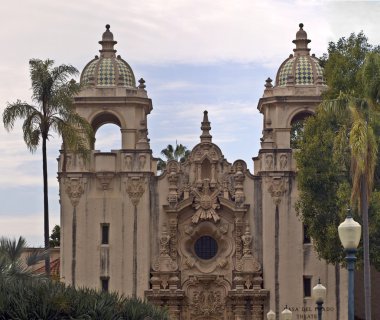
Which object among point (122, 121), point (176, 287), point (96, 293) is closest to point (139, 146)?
point (122, 121)

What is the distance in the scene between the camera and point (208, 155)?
2665 inches

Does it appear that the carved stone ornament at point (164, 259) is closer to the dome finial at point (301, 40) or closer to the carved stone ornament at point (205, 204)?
the carved stone ornament at point (205, 204)

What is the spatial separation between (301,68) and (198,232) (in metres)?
9.77

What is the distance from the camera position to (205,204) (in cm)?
6756

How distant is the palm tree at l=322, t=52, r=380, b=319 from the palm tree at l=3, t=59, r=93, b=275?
12184 millimetres

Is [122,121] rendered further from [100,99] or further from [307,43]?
[307,43]

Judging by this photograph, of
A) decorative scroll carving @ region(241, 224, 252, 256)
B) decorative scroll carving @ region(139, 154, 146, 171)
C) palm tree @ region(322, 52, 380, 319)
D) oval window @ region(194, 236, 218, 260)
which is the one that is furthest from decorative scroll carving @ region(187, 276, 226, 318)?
palm tree @ region(322, 52, 380, 319)

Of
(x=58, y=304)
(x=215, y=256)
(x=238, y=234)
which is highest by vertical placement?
(x=238, y=234)

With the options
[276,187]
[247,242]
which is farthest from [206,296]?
[276,187]

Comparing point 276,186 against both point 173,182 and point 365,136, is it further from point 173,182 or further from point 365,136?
point 365,136

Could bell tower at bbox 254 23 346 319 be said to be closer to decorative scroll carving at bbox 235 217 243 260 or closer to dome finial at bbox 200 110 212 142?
decorative scroll carving at bbox 235 217 243 260

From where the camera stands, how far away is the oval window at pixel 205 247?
68312mm

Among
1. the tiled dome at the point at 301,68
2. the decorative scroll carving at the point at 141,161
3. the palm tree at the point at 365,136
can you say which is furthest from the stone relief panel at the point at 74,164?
the palm tree at the point at 365,136

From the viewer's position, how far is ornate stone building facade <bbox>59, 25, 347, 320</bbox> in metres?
66.9
